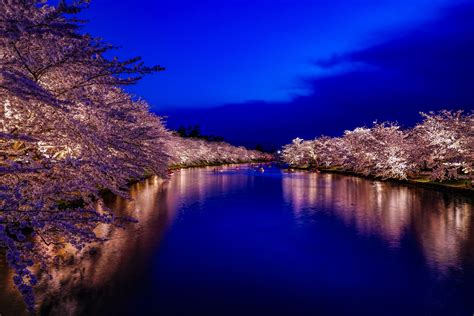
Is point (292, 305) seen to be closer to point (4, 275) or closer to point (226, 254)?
point (226, 254)

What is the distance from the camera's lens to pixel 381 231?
767 inches

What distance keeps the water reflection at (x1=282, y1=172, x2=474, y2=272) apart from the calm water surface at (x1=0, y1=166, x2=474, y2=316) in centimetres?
9

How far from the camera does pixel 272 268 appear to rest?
13.3 metres

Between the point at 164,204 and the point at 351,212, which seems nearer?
the point at 351,212

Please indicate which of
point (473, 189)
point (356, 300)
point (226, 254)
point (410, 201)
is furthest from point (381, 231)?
point (473, 189)

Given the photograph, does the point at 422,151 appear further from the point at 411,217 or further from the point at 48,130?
the point at 48,130

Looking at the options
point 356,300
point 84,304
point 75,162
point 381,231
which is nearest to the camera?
point 75,162

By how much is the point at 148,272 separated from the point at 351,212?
17.0 m

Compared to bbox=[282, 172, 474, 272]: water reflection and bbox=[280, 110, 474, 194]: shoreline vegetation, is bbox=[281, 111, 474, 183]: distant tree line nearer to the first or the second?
bbox=[280, 110, 474, 194]: shoreline vegetation

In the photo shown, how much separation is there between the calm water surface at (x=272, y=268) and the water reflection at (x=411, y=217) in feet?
0.29

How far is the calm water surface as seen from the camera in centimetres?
985

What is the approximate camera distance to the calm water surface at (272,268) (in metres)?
9.85

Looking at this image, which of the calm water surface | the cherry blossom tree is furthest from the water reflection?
the cherry blossom tree

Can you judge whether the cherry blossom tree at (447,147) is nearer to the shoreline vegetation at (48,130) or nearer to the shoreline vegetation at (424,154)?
the shoreline vegetation at (424,154)
